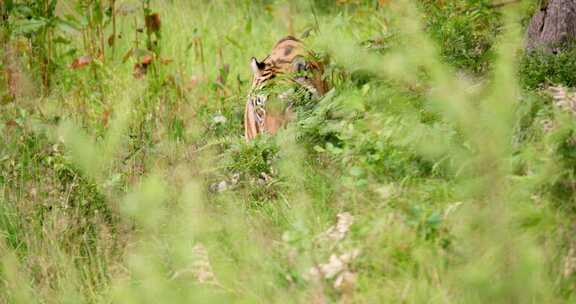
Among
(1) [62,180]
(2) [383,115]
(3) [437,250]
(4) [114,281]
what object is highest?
(1) [62,180]

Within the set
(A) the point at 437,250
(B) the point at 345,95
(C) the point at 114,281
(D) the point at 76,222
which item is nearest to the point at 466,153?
(A) the point at 437,250

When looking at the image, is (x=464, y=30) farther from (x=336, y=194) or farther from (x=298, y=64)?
(x=336, y=194)

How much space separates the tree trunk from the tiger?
1296mm

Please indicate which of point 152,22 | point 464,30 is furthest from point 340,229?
point 152,22

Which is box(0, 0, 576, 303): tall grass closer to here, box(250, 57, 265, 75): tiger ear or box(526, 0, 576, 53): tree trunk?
box(526, 0, 576, 53): tree trunk

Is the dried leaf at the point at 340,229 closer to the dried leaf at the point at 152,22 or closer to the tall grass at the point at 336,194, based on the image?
the tall grass at the point at 336,194

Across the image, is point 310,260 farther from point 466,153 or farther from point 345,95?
point 345,95

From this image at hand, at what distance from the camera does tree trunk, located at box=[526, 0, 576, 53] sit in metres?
4.49

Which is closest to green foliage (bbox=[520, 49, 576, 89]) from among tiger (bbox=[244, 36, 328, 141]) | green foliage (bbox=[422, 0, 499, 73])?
green foliage (bbox=[422, 0, 499, 73])

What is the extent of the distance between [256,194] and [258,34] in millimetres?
3632

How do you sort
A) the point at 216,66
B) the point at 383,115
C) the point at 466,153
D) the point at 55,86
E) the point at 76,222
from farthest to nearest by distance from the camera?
the point at 216,66
the point at 55,86
the point at 76,222
the point at 383,115
the point at 466,153

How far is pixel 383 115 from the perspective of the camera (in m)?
3.38

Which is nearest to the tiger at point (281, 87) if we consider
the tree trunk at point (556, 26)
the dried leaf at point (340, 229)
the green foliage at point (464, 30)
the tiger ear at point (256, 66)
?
the tiger ear at point (256, 66)

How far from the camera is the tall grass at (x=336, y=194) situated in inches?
104
